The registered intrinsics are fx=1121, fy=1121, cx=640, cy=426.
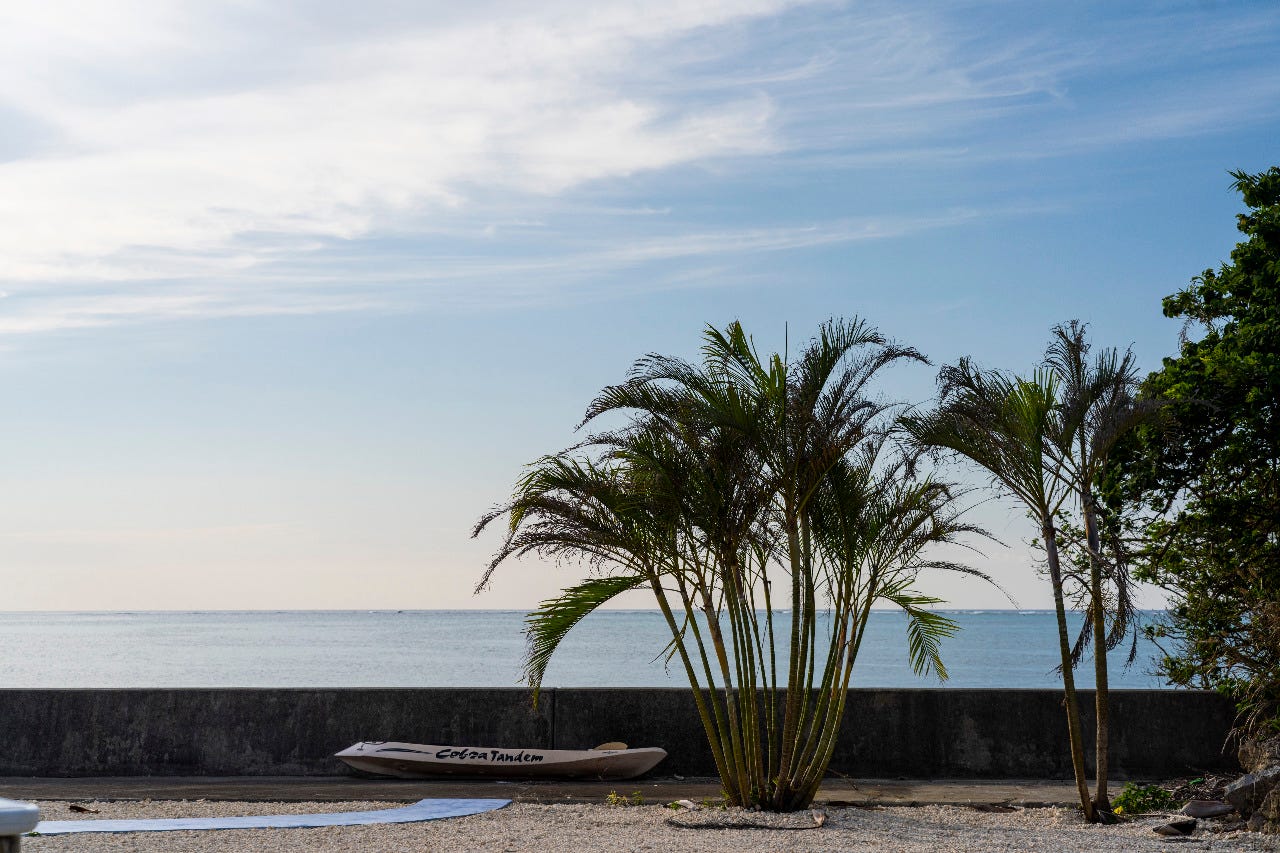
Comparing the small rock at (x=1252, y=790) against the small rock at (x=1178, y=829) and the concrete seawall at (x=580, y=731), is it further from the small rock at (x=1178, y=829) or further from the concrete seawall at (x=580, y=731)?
the concrete seawall at (x=580, y=731)

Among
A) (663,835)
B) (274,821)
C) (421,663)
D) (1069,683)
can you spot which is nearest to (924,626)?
(1069,683)

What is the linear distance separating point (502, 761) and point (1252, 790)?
551cm

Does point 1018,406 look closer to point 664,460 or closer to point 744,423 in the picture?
point 744,423

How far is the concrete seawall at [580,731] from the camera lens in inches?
387

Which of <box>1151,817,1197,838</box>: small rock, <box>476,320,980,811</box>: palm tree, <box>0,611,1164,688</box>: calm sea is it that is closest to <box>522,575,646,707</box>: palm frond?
A: <box>476,320,980,811</box>: palm tree

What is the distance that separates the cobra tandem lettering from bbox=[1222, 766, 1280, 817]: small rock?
16.8ft

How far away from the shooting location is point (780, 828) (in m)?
6.78

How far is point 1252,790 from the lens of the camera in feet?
23.1

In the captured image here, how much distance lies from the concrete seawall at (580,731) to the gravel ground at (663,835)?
2164 millimetres

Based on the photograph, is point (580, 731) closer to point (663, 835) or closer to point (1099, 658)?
point (663, 835)

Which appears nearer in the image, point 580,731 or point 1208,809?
point 1208,809

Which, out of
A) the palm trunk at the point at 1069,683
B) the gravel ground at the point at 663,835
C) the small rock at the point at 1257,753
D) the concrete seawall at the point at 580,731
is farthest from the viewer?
the concrete seawall at the point at 580,731

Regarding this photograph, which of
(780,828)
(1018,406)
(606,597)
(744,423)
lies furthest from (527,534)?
(1018,406)

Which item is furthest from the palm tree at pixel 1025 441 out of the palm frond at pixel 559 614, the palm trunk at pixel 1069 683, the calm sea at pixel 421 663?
the calm sea at pixel 421 663
